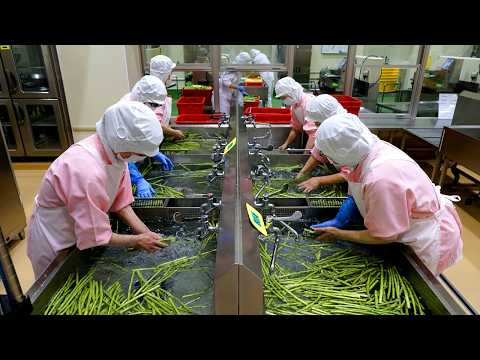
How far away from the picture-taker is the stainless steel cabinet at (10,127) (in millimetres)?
4959

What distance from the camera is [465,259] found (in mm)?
3094

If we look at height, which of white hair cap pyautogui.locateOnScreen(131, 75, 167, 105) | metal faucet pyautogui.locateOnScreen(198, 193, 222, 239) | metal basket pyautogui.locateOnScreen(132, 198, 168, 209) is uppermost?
white hair cap pyautogui.locateOnScreen(131, 75, 167, 105)

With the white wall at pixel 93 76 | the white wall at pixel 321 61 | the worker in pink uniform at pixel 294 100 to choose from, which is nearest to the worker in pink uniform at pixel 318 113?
the worker in pink uniform at pixel 294 100

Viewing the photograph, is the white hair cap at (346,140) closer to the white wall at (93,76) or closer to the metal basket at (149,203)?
the metal basket at (149,203)

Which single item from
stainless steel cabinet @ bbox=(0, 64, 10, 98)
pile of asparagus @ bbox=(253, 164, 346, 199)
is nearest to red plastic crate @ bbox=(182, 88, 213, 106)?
pile of asparagus @ bbox=(253, 164, 346, 199)

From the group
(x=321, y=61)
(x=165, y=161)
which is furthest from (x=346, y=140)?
(x=321, y=61)

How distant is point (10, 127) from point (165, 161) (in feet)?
12.4

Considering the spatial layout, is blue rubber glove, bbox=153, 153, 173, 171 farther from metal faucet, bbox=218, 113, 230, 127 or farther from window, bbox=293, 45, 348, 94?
window, bbox=293, 45, 348, 94

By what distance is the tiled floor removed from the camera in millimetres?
2705

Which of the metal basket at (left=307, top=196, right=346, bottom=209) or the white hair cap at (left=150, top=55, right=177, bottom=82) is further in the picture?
the white hair cap at (left=150, top=55, right=177, bottom=82)

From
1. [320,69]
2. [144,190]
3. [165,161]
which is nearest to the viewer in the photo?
[144,190]

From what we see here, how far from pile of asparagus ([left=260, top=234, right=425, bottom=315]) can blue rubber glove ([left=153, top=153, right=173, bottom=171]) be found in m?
1.40

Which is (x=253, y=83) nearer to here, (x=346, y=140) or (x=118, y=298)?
(x=346, y=140)
